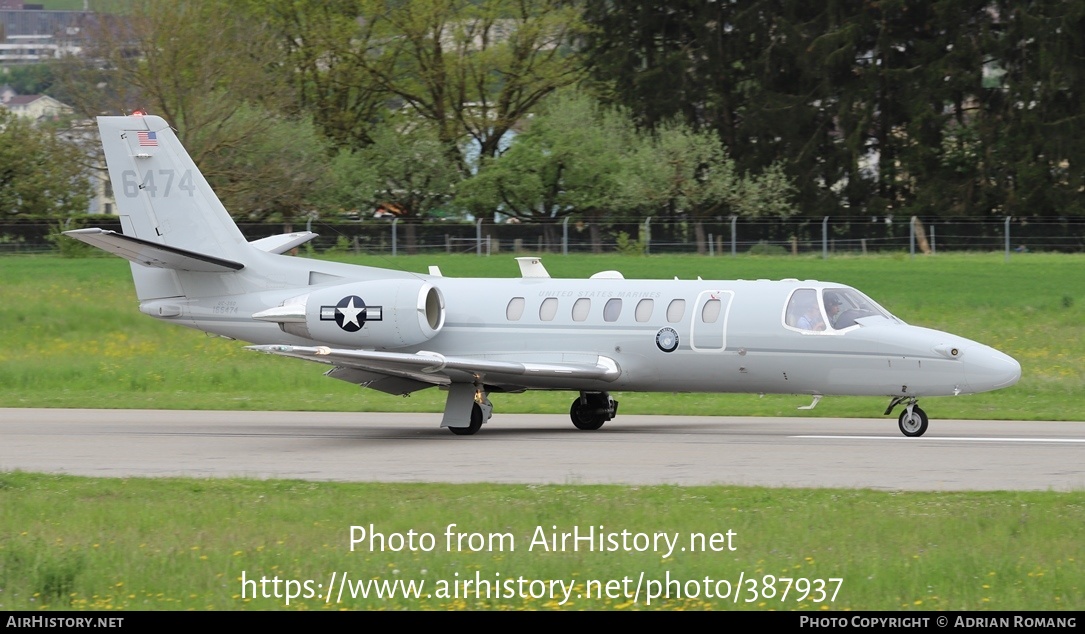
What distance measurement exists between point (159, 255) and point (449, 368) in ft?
17.4

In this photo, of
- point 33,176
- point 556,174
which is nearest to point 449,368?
point 556,174

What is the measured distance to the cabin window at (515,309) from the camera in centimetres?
2152

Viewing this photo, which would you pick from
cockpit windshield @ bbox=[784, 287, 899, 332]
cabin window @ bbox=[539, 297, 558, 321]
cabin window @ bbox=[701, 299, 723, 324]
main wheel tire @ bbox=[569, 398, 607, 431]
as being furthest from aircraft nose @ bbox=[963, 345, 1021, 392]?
cabin window @ bbox=[539, 297, 558, 321]

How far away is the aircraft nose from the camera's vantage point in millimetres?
18703

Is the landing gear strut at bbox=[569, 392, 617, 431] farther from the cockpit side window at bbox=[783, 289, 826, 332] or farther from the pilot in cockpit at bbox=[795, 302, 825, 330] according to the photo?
the pilot in cockpit at bbox=[795, 302, 825, 330]

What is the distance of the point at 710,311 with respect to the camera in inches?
805

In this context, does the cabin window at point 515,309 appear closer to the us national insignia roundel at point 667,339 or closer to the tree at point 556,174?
the us national insignia roundel at point 667,339

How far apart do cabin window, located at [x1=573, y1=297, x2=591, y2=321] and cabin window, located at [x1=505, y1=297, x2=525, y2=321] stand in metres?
0.82

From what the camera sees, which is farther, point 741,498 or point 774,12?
point 774,12

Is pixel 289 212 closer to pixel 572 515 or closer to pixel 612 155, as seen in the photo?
pixel 612 155

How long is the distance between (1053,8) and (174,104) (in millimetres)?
33028

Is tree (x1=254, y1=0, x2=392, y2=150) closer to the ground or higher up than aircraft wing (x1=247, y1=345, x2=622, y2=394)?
higher up

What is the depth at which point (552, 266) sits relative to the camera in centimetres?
4256
